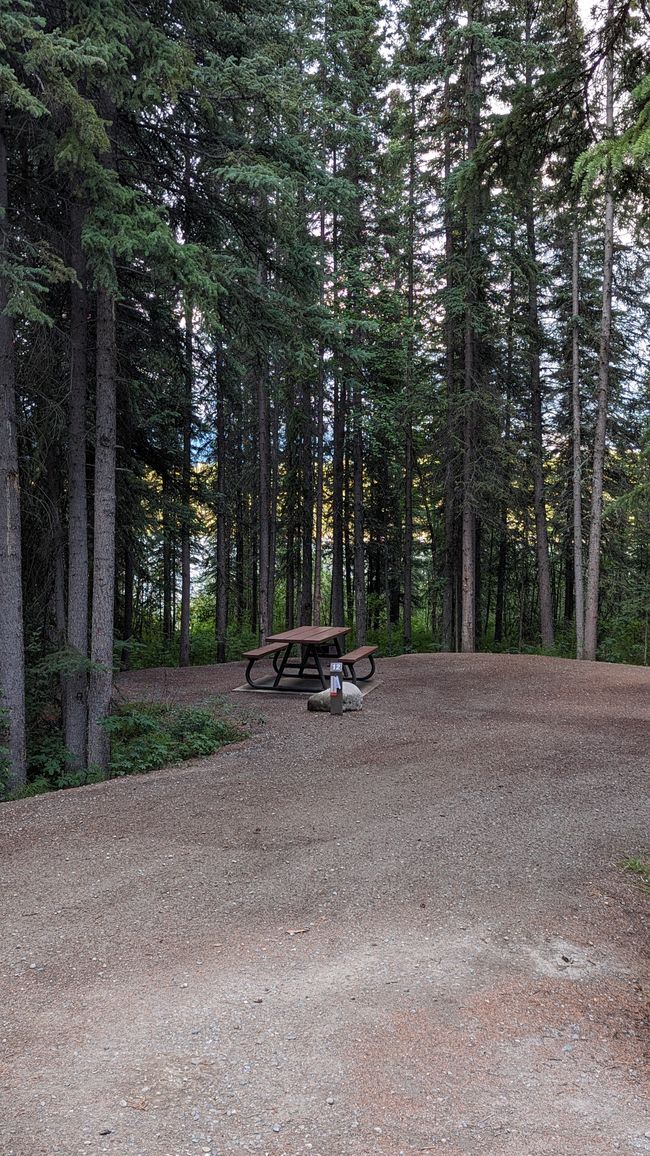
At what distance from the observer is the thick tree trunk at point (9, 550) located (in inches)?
283

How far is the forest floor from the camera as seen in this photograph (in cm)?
230

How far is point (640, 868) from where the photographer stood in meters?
4.29

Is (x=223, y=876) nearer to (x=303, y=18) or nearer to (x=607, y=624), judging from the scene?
(x=303, y=18)

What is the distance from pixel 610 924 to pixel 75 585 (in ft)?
22.4

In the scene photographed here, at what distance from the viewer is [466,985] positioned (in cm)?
305

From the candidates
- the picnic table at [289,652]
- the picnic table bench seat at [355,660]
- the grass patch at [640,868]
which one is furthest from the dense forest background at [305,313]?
the grass patch at [640,868]

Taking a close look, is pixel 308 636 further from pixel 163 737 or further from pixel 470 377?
pixel 470 377

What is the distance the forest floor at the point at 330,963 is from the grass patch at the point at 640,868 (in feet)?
0.35

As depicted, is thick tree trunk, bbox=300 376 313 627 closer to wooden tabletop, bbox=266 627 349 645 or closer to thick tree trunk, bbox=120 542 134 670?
thick tree trunk, bbox=120 542 134 670

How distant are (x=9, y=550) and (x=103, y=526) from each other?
1028mm

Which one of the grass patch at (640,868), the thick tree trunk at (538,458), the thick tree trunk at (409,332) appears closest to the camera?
the grass patch at (640,868)

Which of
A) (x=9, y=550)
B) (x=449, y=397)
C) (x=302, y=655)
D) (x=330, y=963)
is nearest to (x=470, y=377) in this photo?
(x=449, y=397)

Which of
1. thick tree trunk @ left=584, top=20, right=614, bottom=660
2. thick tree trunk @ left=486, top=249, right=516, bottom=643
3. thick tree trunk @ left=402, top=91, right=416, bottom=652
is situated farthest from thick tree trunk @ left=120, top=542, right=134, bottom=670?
thick tree trunk @ left=584, top=20, right=614, bottom=660

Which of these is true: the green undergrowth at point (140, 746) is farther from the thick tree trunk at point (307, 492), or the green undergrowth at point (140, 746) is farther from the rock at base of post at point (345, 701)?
the thick tree trunk at point (307, 492)
